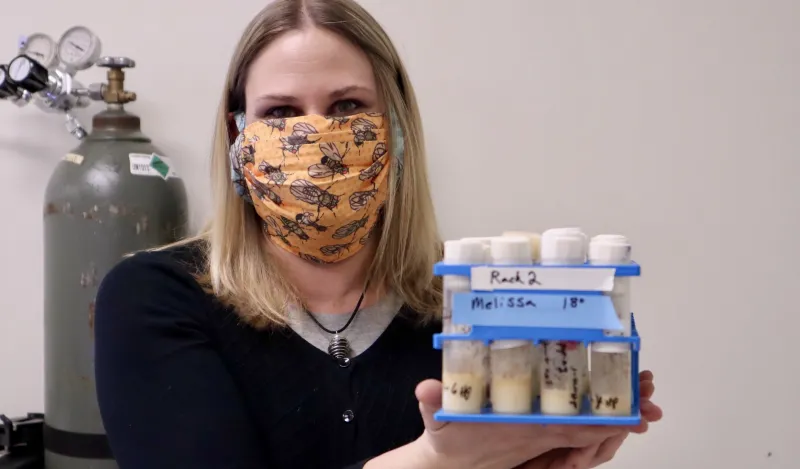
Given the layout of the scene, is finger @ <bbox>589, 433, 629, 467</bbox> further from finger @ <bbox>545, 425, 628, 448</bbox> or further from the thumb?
the thumb

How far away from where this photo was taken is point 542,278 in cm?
73

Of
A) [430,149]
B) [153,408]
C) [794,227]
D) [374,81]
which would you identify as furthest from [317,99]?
[794,227]

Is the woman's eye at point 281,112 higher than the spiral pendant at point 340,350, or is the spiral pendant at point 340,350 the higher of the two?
the woman's eye at point 281,112

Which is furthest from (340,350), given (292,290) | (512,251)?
(512,251)

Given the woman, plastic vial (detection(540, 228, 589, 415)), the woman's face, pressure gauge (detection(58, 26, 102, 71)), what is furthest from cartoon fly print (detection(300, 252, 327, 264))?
pressure gauge (detection(58, 26, 102, 71))

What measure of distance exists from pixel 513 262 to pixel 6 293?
1.55 metres

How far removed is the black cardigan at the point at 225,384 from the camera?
0.99 meters

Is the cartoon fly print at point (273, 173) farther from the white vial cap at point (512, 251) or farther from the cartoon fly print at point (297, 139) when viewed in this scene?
the white vial cap at point (512, 251)

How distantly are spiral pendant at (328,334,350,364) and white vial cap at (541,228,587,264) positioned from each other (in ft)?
1.52

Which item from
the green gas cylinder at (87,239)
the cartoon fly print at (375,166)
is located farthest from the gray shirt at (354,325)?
the green gas cylinder at (87,239)

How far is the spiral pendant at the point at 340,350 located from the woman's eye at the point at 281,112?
13.4 inches

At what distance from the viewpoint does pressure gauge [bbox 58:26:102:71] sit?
1.66 metres

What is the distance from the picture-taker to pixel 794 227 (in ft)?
5.20

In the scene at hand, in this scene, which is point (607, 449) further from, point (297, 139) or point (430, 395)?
point (297, 139)
